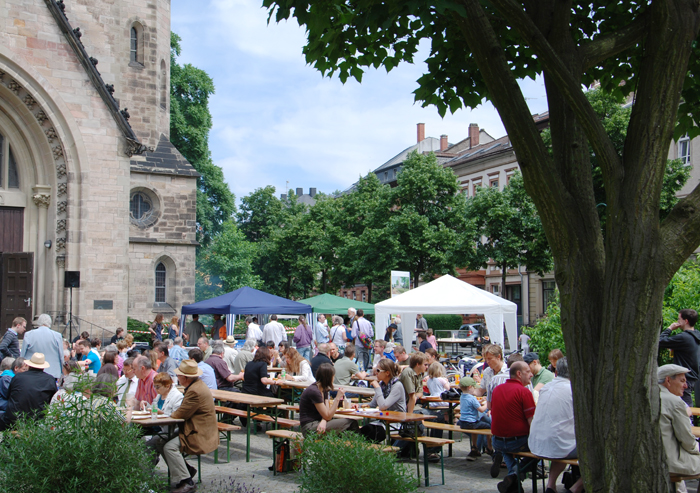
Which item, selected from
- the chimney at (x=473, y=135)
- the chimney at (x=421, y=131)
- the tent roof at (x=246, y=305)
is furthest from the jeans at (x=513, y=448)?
the chimney at (x=421, y=131)

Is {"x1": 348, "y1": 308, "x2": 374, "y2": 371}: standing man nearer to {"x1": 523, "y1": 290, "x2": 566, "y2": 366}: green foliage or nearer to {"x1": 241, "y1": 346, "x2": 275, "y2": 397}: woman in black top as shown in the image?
{"x1": 523, "y1": 290, "x2": 566, "y2": 366}: green foliage

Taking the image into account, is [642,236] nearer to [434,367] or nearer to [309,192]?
[434,367]

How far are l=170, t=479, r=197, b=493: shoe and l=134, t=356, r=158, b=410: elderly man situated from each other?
6.73ft

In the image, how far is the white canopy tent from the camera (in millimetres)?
15875

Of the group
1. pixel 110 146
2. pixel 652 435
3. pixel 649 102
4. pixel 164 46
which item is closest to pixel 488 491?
pixel 652 435

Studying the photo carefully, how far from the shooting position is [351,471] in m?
5.07

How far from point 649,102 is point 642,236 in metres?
0.88

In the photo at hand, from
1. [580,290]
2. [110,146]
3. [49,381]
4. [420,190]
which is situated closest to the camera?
[580,290]

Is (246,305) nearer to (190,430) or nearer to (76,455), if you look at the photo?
(190,430)

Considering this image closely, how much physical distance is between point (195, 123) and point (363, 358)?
28156 millimetres

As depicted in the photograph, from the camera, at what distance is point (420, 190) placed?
41.3 metres

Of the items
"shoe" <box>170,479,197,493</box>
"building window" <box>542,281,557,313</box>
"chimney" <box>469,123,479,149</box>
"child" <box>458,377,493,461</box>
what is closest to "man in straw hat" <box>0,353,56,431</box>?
"shoe" <box>170,479,197,493</box>

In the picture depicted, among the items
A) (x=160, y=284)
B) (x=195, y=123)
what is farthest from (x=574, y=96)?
(x=195, y=123)

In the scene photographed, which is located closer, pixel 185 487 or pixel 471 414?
pixel 185 487
